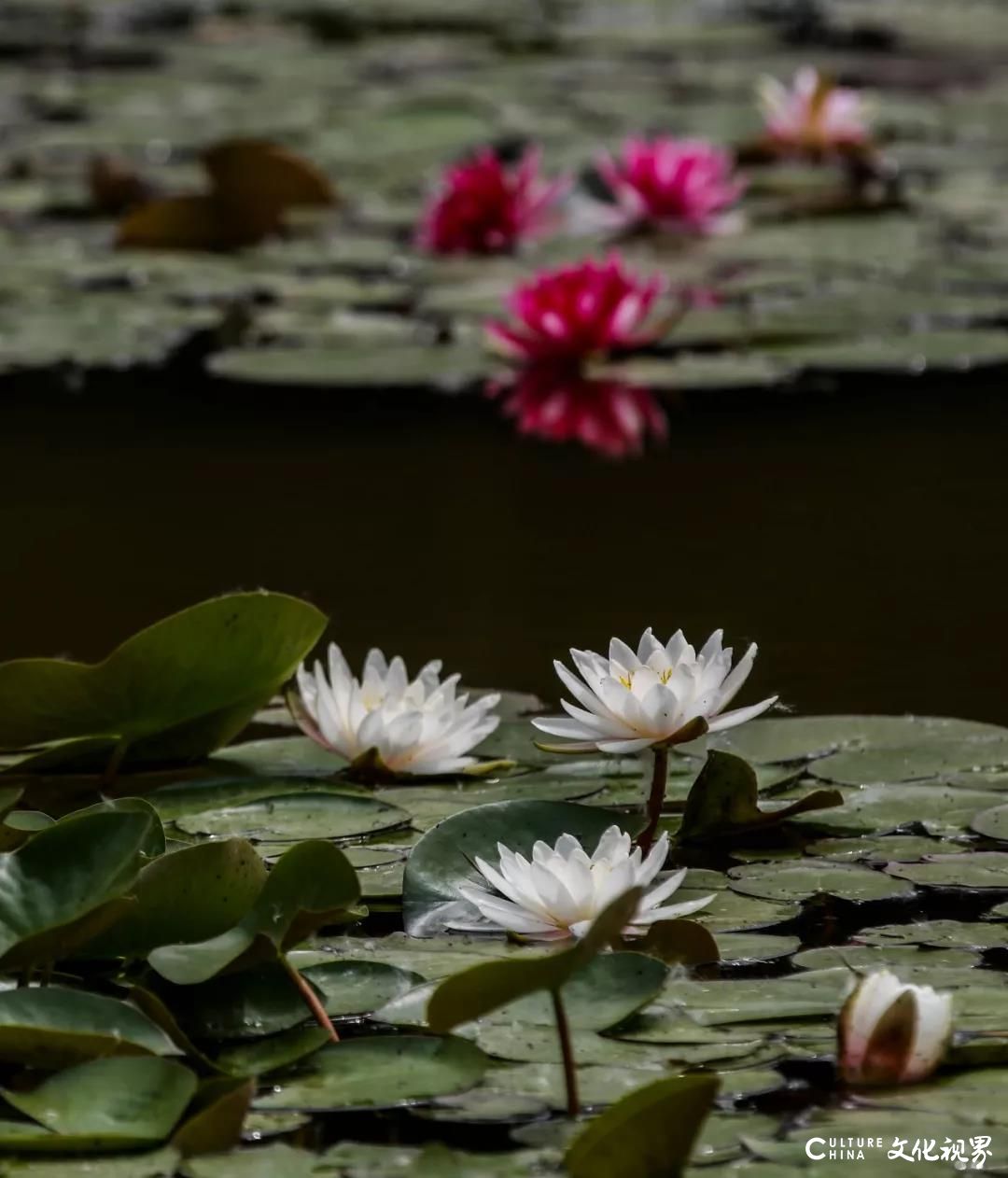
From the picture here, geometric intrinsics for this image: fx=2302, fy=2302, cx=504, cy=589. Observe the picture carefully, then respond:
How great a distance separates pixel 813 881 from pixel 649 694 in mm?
183

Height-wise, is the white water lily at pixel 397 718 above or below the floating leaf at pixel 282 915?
above

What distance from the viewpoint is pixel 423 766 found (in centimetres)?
181

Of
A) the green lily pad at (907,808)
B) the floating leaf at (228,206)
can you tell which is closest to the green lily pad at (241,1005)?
the green lily pad at (907,808)

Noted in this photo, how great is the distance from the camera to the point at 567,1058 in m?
1.25

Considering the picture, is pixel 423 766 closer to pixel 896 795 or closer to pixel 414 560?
pixel 896 795

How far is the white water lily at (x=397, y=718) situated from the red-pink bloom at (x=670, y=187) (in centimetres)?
249

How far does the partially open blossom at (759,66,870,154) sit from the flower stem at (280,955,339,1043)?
11.5 feet

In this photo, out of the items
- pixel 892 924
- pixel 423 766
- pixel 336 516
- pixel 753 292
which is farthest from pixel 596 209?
pixel 892 924

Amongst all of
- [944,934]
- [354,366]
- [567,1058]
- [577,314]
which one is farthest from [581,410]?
[567,1058]

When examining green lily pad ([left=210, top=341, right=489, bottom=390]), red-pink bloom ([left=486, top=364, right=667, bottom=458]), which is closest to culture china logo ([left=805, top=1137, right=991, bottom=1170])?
red-pink bloom ([left=486, top=364, right=667, bottom=458])

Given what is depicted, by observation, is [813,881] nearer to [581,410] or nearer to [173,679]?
[173,679]

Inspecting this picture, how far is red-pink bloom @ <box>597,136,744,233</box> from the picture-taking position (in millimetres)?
4137

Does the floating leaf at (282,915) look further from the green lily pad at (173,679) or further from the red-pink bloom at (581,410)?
the red-pink bloom at (581,410)

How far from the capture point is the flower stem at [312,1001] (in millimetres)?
1349
